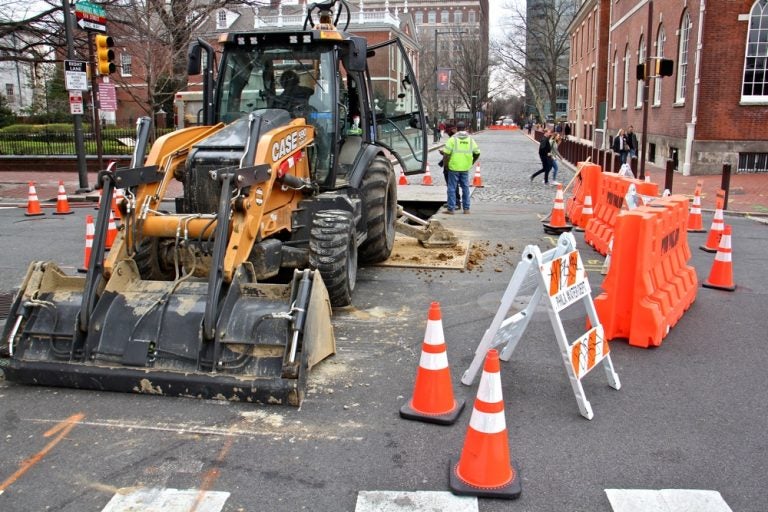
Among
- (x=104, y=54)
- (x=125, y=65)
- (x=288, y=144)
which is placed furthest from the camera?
(x=125, y=65)

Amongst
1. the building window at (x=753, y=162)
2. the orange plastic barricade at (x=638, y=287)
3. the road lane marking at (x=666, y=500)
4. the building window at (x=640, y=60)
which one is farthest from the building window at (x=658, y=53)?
the road lane marking at (x=666, y=500)

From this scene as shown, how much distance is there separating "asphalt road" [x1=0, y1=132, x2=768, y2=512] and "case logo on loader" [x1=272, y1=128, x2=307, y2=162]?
67.9 inches

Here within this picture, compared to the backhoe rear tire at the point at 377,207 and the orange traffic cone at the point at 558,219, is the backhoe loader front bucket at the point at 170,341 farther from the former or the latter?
the orange traffic cone at the point at 558,219

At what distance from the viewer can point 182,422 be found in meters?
4.40

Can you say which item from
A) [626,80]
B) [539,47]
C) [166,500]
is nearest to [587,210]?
[166,500]

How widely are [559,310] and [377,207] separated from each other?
394cm

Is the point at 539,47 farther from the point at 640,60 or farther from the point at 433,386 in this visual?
the point at 433,386

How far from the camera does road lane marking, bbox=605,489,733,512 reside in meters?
3.48

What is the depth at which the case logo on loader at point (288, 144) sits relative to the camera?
600 centimetres

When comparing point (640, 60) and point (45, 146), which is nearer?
point (45, 146)

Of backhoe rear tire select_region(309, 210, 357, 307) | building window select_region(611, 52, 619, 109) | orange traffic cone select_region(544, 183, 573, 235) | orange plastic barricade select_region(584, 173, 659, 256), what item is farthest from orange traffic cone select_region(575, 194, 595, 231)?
building window select_region(611, 52, 619, 109)

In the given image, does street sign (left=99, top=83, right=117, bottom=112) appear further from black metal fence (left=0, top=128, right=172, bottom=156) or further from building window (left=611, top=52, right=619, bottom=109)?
building window (left=611, top=52, right=619, bottom=109)

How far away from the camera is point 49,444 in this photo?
13.5ft

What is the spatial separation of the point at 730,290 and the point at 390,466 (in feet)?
19.0
